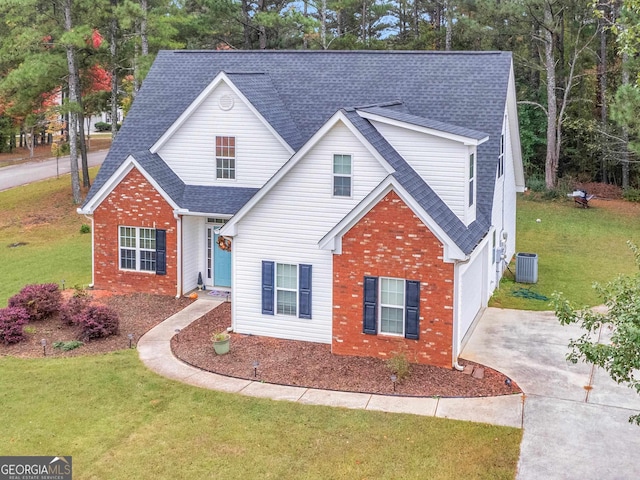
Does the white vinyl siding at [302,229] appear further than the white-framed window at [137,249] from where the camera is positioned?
No

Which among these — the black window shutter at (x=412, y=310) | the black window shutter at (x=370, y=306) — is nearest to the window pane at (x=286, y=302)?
the black window shutter at (x=370, y=306)

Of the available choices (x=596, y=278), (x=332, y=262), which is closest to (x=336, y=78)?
(x=332, y=262)

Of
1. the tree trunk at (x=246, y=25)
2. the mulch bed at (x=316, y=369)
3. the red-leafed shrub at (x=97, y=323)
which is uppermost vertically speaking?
the tree trunk at (x=246, y=25)

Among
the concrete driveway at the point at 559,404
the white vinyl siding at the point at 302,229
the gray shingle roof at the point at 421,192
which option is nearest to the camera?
the concrete driveway at the point at 559,404

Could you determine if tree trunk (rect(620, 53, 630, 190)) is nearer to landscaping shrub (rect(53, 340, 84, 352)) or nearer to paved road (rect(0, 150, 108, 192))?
landscaping shrub (rect(53, 340, 84, 352))

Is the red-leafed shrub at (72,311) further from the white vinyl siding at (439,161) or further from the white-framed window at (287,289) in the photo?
the white vinyl siding at (439,161)

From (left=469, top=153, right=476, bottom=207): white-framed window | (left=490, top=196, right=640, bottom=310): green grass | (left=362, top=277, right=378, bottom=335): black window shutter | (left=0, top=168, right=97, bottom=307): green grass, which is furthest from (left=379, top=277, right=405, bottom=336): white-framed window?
(left=0, top=168, right=97, bottom=307): green grass

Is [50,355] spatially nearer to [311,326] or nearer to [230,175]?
[311,326]
